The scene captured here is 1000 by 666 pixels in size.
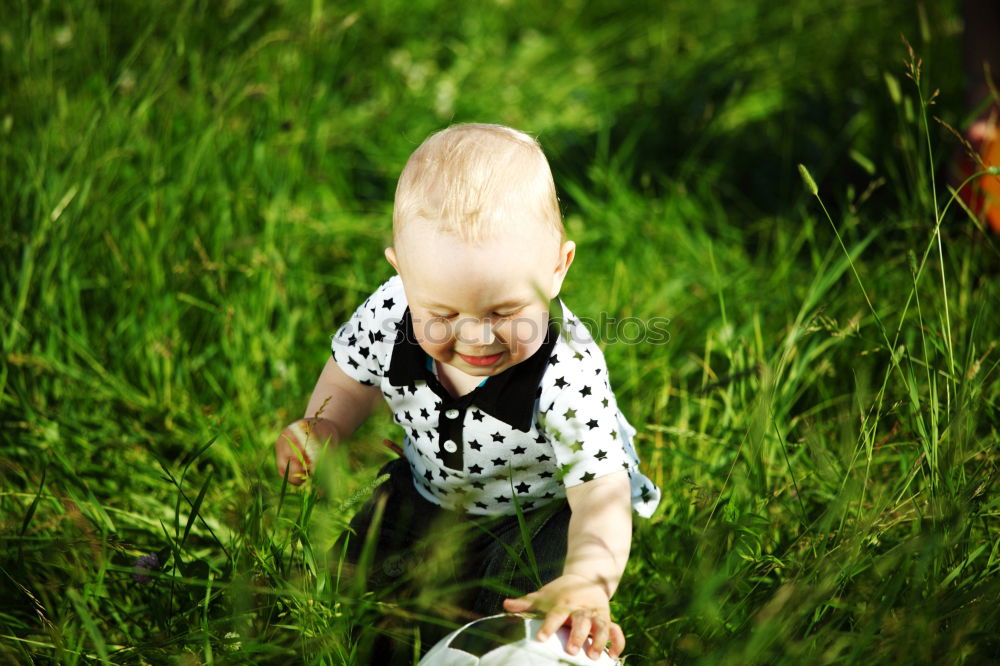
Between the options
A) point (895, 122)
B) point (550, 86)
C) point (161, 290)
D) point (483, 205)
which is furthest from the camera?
point (550, 86)

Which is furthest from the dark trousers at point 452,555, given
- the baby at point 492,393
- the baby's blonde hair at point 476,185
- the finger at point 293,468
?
the baby's blonde hair at point 476,185

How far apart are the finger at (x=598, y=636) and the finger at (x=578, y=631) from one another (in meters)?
0.01

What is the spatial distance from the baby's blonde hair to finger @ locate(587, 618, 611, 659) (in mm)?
558

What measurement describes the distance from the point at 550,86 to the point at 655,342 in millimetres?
1671

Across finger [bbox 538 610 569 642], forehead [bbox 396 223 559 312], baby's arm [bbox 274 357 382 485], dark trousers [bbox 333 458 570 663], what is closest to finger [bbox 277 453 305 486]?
baby's arm [bbox 274 357 382 485]

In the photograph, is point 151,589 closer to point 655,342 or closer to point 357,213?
point 655,342

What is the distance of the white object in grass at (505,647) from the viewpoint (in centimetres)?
122

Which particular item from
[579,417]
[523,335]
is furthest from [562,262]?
[579,417]

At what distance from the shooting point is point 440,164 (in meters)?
1.31

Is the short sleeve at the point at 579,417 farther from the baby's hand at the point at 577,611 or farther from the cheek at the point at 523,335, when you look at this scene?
the baby's hand at the point at 577,611

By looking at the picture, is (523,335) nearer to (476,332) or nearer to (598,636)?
(476,332)

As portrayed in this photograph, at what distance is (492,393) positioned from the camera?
1.43m

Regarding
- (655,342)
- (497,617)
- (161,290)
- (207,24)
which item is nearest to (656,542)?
(497,617)

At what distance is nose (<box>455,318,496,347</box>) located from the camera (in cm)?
132
